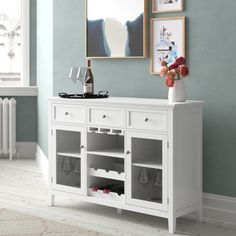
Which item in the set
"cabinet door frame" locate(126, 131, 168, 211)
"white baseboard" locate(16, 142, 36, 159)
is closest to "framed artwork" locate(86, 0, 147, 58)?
"cabinet door frame" locate(126, 131, 168, 211)

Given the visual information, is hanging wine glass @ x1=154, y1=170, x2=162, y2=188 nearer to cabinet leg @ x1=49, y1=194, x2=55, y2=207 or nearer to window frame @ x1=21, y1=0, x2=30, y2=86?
cabinet leg @ x1=49, y1=194, x2=55, y2=207

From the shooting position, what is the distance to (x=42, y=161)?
19.2 ft

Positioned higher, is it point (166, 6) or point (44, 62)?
point (166, 6)

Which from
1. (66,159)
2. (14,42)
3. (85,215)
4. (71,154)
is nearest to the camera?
(85,215)

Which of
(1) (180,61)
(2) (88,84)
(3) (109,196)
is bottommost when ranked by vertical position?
(3) (109,196)

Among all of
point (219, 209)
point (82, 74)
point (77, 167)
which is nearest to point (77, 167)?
point (77, 167)

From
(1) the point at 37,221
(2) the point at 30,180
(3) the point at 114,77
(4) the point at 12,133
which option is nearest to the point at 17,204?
(1) the point at 37,221

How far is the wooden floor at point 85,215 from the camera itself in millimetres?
3807

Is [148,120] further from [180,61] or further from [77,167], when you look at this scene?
[77,167]

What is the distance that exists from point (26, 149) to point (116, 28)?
2.59 m

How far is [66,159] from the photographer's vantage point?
4434 millimetres

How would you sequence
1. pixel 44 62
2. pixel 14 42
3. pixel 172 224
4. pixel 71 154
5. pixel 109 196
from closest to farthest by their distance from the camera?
1. pixel 172 224
2. pixel 109 196
3. pixel 71 154
4. pixel 44 62
5. pixel 14 42

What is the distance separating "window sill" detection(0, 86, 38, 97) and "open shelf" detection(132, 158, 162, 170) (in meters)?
2.86

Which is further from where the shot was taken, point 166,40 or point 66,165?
point 66,165
